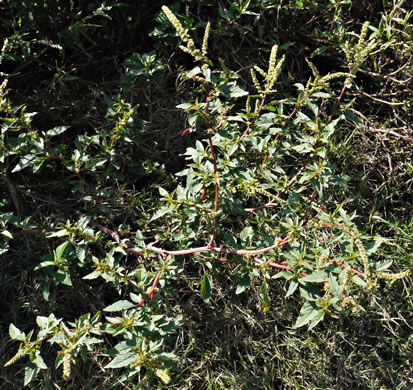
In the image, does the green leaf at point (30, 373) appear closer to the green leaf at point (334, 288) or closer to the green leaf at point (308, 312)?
the green leaf at point (308, 312)

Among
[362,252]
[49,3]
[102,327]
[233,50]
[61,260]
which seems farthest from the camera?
[233,50]

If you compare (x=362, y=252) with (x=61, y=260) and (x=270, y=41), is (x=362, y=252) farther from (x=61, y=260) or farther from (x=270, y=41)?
(x=270, y=41)

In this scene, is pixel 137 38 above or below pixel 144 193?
above

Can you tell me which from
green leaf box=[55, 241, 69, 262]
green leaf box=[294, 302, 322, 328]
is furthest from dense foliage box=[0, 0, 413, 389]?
green leaf box=[294, 302, 322, 328]

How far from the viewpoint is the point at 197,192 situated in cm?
210

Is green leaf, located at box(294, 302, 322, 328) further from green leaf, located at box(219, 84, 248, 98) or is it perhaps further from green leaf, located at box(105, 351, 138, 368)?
green leaf, located at box(219, 84, 248, 98)

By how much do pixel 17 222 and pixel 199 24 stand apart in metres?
1.27

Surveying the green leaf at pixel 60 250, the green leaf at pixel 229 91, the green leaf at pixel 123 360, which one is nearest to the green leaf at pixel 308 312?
the green leaf at pixel 123 360

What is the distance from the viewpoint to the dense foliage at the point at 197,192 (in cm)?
216

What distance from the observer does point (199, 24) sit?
→ 2535 millimetres

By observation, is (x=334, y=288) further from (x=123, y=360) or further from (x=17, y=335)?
(x=17, y=335)

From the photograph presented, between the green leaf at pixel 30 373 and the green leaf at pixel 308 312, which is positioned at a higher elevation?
the green leaf at pixel 30 373

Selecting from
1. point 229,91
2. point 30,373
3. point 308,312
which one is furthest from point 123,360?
point 229,91

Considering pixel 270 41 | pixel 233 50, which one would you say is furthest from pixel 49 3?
pixel 270 41
